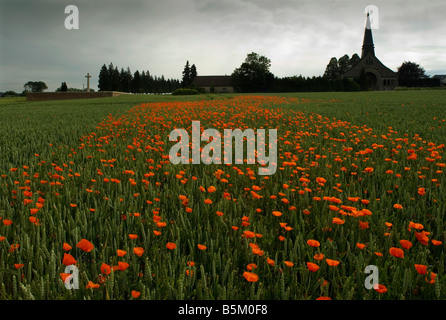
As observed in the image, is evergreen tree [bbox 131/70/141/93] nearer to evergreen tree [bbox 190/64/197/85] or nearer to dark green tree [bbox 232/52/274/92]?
evergreen tree [bbox 190/64/197/85]

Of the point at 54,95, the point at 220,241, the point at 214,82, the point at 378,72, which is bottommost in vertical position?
the point at 220,241

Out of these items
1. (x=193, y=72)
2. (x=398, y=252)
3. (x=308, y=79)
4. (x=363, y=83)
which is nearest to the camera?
(x=398, y=252)

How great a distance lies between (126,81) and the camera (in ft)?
→ 295

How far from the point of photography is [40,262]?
1.41 meters

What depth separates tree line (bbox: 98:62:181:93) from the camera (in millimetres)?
84562

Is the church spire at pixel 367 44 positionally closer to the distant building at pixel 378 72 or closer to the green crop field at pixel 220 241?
the distant building at pixel 378 72

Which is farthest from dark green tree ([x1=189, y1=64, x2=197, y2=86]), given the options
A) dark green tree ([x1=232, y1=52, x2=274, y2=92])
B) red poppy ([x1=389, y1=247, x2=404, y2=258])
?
red poppy ([x1=389, y1=247, x2=404, y2=258])

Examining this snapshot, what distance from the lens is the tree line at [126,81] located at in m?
84.6

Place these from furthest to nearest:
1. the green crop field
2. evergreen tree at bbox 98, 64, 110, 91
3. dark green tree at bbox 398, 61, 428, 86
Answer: dark green tree at bbox 398, 61, 428, 86 → evergreen tree at bbox 98, 64, 110, 91 → the green crop field

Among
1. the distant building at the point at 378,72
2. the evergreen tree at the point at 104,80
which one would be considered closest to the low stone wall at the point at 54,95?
the evergreen tree at the point at 104,80

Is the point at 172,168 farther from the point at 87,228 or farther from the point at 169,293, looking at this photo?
the point at 169,293

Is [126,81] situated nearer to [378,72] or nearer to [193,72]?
[193,72]

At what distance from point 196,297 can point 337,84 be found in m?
62.4

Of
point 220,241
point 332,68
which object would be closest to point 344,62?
point 332,68
